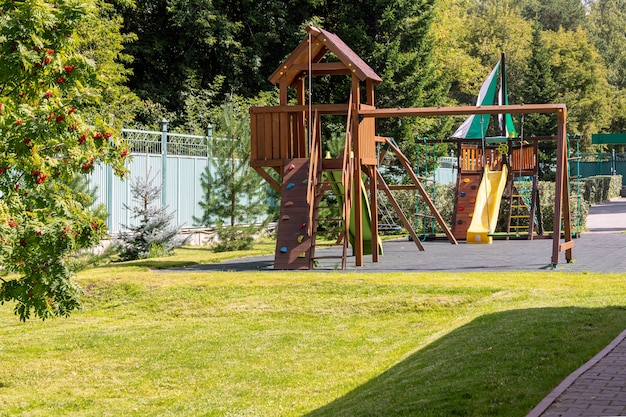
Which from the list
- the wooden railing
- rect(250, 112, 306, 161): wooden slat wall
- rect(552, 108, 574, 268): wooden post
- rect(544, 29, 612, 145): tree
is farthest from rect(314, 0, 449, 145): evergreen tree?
rect(544, 29, 612, 145): tree

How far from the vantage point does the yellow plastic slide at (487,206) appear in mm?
24625

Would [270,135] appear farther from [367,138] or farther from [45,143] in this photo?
[45,143]

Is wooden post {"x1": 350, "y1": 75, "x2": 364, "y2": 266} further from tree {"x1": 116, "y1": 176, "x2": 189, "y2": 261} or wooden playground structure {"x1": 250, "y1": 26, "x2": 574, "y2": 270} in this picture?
tree {"x1": 116, "y1": 176, "x2": 189, "y2": 261}

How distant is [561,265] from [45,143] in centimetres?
1035

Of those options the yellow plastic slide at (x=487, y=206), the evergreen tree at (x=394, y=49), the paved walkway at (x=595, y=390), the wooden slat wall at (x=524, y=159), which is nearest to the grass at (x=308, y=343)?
the paved walkway at (x=595, y=390)

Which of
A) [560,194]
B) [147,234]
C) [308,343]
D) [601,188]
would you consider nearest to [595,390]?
[308,343]

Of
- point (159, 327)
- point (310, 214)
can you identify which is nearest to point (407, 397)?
point (159, 327)

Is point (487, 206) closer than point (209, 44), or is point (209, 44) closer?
point (487, 206)

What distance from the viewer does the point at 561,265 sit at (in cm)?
1750

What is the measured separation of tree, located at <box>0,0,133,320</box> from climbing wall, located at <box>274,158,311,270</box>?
6753 mm

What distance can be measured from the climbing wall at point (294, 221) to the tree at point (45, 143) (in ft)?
22.2

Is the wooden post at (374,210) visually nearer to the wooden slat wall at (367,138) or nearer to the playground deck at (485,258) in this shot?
the playground deck at (485,258)

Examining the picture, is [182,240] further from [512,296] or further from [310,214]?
[512,296]

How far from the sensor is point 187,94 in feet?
124
